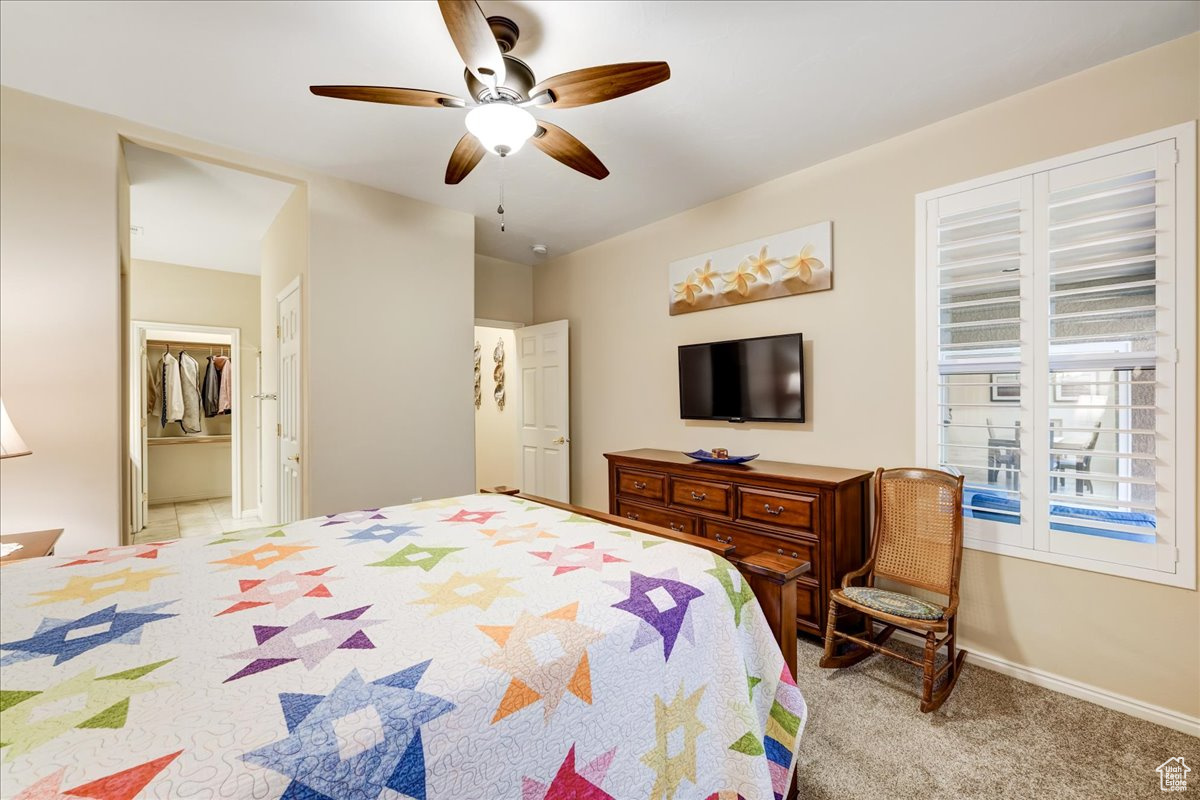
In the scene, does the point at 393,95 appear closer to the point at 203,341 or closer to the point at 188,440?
the point at 203,341

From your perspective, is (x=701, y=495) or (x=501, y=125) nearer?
(x=501, y=125)

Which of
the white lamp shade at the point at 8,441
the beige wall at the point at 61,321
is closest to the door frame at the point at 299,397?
the beige wall at the point at 61,321

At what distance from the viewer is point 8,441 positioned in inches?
70.6

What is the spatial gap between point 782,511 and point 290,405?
3.29 m

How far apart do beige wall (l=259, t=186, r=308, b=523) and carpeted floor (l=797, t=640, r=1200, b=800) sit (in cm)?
311

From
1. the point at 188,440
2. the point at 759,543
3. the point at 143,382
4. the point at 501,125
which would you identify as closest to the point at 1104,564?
the point at 759,543

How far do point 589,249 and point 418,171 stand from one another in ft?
6.02

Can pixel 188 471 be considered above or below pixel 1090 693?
above

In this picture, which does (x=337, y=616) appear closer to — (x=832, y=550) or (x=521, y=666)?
(x=521, y=666)

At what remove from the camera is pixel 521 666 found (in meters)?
0.89

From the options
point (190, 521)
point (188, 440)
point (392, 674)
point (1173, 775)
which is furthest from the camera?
point (188, 440)

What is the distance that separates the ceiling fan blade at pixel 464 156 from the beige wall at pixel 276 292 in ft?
4.40

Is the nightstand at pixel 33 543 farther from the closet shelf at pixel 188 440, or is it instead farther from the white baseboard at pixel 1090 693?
the closet shelf at pixel 188 440

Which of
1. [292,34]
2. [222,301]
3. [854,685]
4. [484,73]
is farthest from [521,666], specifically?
[222,301]
